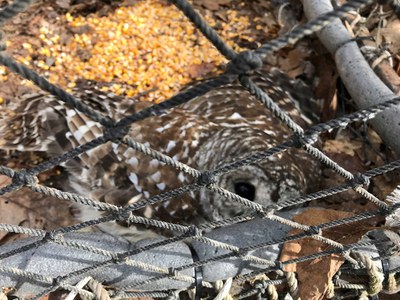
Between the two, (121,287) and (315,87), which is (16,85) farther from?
(315,87)

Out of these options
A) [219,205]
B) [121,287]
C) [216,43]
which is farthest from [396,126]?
[216,43]

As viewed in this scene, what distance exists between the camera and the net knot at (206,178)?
1.10 meters

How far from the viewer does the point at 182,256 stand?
5.56 feet

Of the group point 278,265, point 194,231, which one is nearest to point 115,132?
point 194,231

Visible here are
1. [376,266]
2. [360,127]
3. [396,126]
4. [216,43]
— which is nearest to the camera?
[216,43]

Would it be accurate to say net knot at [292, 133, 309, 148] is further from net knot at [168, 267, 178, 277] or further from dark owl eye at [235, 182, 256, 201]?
dark owl eye at [235, 182, 256, 201]

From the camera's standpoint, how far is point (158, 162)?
203 centimetres

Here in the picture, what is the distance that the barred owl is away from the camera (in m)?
1.94

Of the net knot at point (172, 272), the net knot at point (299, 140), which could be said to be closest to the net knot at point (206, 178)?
the net knot at point (299, 140)

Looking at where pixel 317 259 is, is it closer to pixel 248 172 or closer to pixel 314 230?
pixel 314 230

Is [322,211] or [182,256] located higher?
[322,211]

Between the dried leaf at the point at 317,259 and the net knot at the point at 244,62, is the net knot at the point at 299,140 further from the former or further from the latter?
the dried leaf at the point at 317,259

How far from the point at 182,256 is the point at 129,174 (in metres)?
0.46

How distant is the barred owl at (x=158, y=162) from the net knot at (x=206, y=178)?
0.80m
